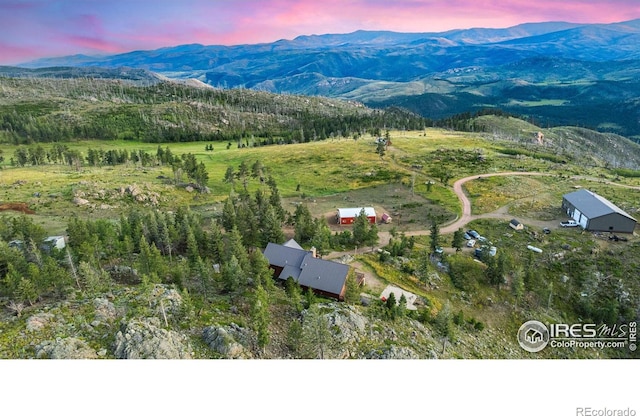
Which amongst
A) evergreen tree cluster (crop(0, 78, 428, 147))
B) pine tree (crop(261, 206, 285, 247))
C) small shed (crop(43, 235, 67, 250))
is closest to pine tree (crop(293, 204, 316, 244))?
pine tree (crop(261, 206, 285, 247))

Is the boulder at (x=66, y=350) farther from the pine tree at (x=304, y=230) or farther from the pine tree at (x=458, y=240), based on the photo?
the pine tree at (x=458, y=240)

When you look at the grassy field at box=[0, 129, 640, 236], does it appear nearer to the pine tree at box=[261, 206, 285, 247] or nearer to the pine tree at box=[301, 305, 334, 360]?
the pine tree at box=[261, 206, 285, 247]

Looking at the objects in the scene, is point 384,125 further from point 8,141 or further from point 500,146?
point 8,141

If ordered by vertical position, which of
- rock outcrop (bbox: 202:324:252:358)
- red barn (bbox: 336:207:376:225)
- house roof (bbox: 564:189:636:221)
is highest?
rock outcrop (bbox: 202:324:252:358)

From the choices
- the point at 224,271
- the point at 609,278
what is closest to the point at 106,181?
the point at 224,271

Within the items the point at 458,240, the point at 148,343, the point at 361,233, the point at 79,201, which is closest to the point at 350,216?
the point at 361,233

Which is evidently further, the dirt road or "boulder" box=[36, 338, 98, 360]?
the dirt road
